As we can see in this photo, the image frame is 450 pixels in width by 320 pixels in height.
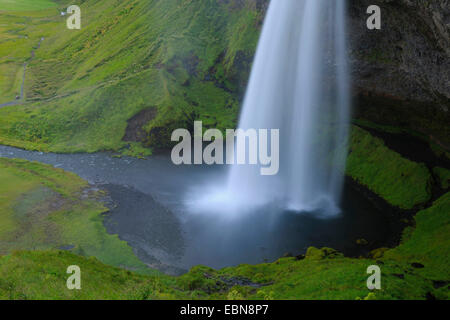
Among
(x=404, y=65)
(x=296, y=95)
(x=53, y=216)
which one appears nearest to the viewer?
(x=53, y=216)

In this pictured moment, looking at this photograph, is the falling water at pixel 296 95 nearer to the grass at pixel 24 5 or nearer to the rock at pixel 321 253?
the rock at pixel 321 253

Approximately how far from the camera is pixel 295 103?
57.7 meters

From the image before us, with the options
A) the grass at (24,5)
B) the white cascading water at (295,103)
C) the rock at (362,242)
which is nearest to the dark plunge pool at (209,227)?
the rock at (362,242)

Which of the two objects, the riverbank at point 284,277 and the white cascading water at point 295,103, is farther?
the white cascading water at point 295,103

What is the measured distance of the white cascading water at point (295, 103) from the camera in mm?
51250

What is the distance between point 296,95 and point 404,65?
15570mm

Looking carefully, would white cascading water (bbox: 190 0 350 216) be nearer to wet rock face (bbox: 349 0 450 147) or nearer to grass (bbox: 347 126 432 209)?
grass (bbox: 347 126 432 209)

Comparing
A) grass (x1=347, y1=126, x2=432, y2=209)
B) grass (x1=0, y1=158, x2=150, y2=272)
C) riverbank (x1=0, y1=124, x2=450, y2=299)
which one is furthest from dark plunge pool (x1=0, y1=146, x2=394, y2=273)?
grass (x1=347, y1=126, x2=432, y2=209)

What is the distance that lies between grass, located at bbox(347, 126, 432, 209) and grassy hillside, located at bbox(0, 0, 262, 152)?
92.5 feet

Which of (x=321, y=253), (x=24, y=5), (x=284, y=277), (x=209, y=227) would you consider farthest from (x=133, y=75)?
(x=24, y=5)

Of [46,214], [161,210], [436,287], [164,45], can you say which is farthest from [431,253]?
[164,45]

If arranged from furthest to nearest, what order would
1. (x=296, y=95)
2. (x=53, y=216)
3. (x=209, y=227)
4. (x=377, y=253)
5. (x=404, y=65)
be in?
(x=296, y=95) < (x=404, y=65) < (x=53, y=216) < (x=209, y=227) < (x=377, y=253)

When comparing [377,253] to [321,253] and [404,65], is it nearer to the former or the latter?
[321,253]

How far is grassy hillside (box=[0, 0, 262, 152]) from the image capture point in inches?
2980
